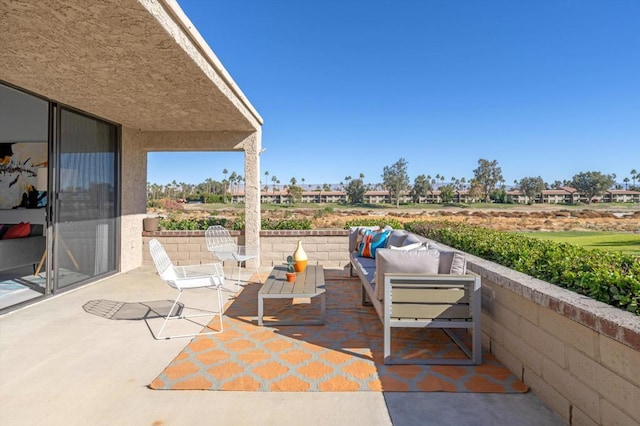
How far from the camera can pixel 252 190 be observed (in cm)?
707

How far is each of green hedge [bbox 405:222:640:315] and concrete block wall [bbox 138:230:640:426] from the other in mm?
108

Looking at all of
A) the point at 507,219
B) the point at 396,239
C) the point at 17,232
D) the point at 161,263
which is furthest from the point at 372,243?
the point at 507,219

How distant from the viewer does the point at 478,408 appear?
212 cm

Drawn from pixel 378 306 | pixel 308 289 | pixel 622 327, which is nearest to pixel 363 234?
pixel 308 289

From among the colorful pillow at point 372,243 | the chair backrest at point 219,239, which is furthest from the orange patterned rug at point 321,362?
the chair backrest at point 219,239

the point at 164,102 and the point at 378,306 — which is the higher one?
the point at 164,102

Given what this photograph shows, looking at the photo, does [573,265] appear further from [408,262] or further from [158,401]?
[158,401]

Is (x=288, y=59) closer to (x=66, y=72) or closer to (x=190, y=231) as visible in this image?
(x=190, y=231)

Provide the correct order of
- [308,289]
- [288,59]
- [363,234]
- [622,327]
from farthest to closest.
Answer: [288,59], [363,234], [308,289], [622,327]

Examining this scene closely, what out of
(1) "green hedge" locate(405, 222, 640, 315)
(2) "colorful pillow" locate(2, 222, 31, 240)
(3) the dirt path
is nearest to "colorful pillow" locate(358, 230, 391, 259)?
(1) "green hedge" locate(405, 222, 640, 315)

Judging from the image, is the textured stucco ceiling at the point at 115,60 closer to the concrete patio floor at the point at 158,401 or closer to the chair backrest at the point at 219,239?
the chair backrest at the point at 219,239

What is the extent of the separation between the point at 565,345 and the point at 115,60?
4606 mm

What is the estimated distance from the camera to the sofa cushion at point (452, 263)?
296 cm

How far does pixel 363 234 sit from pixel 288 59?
11.3 meters
